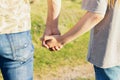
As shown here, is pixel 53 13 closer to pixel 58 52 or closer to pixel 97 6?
pixel 97 6

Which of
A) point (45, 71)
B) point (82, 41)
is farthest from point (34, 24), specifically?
point (45, 71)

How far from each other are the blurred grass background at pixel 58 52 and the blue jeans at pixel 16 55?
289 centimetres

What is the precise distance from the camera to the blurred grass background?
5.70 m

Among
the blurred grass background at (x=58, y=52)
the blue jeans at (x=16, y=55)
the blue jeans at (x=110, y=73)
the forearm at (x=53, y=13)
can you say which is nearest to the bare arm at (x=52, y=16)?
the forearm at (x=53, y=13)

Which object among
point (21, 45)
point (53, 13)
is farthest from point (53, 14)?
point (21, 45)

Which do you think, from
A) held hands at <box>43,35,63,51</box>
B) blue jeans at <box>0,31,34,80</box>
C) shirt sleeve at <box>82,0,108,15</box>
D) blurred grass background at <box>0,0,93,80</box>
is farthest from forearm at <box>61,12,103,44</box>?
blurred grass background at <box>0,0,93,80</box>

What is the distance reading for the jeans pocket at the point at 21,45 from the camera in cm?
233

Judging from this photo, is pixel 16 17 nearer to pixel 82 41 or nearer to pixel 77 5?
pixel 82 41

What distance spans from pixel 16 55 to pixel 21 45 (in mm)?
78

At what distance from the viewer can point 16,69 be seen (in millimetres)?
2434

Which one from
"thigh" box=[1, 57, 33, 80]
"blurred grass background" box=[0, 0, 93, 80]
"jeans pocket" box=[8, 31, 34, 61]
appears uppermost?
"jeans pocket" box=[8, 31, 34, 61]

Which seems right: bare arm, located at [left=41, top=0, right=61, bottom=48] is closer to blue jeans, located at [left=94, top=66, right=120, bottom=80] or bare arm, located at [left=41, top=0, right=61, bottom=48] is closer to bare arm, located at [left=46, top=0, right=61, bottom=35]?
bare arm, located at [left=46, top=0, right=61, bottom=35]

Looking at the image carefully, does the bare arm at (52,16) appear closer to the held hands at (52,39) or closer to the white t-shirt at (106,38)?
the held hands at (52,39)

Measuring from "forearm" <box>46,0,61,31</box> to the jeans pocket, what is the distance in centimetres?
37
